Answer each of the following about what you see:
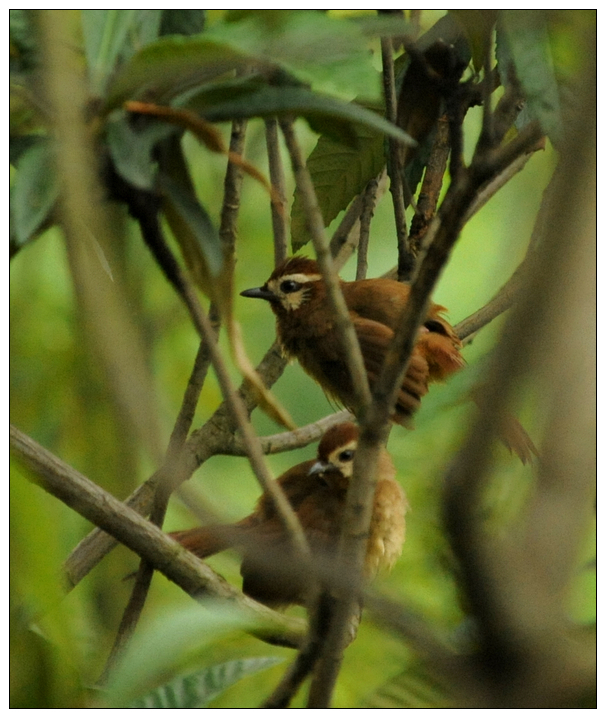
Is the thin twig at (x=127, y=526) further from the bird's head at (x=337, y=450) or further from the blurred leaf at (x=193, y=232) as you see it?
the bird's head at (x=337, y=450)

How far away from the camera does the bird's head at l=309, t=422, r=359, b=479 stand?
3.36 m

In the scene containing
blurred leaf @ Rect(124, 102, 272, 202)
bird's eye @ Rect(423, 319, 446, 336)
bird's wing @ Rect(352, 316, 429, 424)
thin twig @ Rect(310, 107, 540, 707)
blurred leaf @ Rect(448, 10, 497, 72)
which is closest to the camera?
thin twig @ Rect(310, 107, 540, 707)

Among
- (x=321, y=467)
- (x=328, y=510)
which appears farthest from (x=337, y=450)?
(x=328, y=510)

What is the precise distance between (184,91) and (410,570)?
2526 millimetres

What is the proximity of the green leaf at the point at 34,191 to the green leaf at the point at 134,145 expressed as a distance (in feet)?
0.45

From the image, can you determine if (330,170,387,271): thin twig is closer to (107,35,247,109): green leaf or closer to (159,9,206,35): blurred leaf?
(159,9,206,35): blurred leaf

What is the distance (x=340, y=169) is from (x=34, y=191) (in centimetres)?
153

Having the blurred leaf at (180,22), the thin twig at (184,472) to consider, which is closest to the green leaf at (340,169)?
the thin twig at (184,472)

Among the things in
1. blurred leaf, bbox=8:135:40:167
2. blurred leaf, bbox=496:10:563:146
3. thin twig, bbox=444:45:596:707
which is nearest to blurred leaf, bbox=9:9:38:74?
blurred leaf, bbox=8:135:40:167

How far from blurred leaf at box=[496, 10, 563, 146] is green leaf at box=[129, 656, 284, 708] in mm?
1292

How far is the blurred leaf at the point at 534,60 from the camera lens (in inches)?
71.7

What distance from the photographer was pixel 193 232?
4.86 ft

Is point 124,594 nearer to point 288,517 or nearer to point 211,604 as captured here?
point 211,604

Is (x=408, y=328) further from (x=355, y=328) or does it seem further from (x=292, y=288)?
(x=292, y=288)
